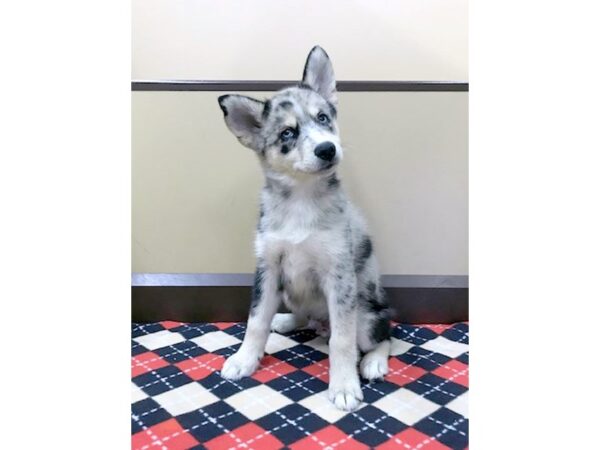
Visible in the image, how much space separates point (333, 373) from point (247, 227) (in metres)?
0.88

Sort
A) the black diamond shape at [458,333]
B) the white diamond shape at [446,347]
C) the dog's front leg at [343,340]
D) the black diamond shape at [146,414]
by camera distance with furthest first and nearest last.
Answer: the black diamond shape at [458,333] → the white diamond shape at [446,347] → the dog's front leg at [343,340] → the black diamond shape at [146,414]

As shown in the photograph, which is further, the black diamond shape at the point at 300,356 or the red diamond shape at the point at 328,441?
the black diamond shape at the point at 300,356

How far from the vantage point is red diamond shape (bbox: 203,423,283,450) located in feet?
4.09

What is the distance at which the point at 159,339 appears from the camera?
1933 mm

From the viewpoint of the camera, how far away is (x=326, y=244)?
1518 mm

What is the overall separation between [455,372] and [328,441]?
2.06 feet

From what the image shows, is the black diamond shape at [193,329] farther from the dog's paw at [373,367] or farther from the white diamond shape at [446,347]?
the white diamond shape at [446,347]

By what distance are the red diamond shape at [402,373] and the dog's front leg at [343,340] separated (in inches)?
6.8

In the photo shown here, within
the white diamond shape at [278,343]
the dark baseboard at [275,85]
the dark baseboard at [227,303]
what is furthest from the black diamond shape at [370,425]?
the dark baseboard at [275,85]

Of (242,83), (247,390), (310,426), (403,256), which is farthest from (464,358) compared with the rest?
(242,83)

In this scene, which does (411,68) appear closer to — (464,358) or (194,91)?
(194,91)

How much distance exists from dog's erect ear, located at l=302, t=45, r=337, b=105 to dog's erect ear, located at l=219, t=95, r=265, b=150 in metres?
0.23

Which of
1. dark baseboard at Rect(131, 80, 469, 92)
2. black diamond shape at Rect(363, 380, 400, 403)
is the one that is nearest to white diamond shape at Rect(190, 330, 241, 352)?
black diamond shape at Rect(363, 380, 400, 403)

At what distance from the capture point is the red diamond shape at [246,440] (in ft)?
4.09
